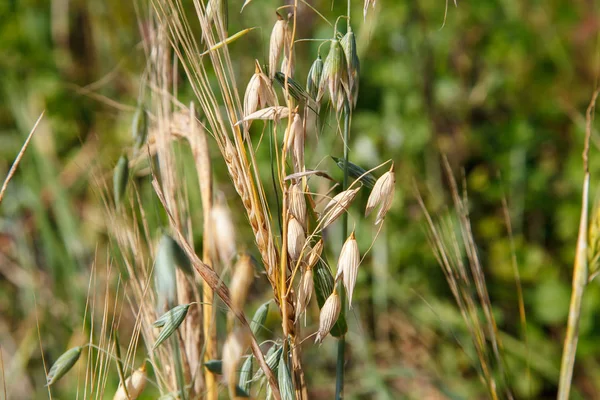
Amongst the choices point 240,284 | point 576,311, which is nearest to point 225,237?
point 240,284

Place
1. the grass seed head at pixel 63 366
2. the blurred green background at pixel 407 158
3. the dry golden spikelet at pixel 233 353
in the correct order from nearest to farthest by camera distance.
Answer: the dry golden spikelet at pixel 233 353 → the grass seed head at pixel 63 366 → the blurred green background at pixel 407 158

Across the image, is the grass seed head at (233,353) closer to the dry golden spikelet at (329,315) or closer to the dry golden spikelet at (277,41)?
the dry golden spikelet at (329,315)

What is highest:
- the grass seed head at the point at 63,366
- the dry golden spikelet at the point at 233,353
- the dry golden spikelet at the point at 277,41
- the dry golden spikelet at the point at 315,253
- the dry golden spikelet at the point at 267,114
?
the dry golden spikelet at the point at 277,41

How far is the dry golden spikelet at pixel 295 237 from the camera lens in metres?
0.51

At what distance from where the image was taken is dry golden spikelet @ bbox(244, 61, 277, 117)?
538 mm

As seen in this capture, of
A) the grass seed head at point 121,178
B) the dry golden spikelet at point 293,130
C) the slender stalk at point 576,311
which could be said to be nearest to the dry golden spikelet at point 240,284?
the dry golden spikelet at point 293,130

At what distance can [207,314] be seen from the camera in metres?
0.69

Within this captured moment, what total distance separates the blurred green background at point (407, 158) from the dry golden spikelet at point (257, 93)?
2.81 feet

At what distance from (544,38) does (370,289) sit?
1.13 metres

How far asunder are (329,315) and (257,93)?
20 centimetres

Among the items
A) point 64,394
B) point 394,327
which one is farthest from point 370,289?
point 64,394

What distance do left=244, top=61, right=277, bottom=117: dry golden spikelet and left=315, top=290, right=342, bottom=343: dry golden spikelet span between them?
173 millimetres

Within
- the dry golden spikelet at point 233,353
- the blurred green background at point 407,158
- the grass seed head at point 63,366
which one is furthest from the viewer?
the blurred green background at point 407,158

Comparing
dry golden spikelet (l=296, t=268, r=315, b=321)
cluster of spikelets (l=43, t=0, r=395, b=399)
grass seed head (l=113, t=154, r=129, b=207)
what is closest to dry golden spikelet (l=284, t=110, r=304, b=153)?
cluster of spikelets (l=43, t=0, r=395, b=399)
